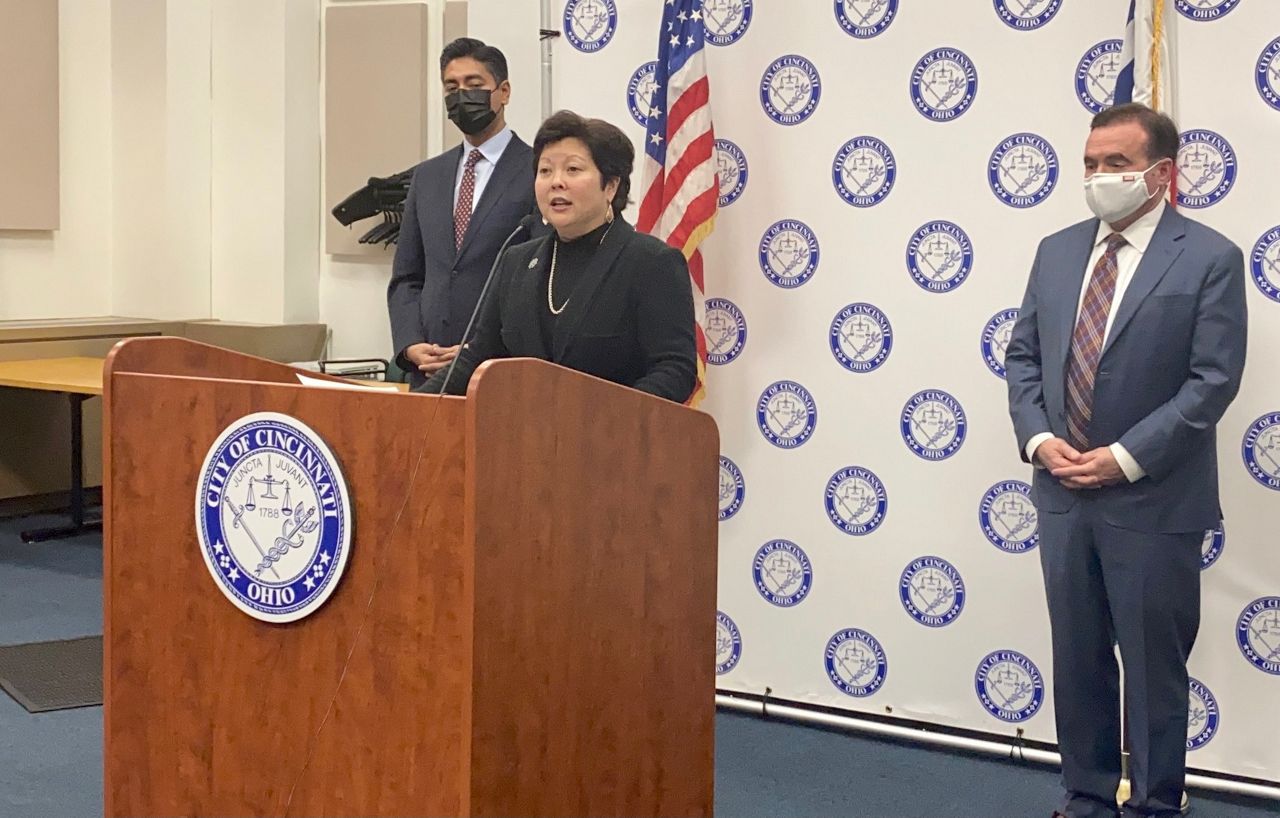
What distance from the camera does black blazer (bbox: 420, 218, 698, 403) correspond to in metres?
2.45

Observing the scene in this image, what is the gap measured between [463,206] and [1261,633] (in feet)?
7.52

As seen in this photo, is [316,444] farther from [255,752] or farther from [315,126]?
[315,126]

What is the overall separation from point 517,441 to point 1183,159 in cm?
216

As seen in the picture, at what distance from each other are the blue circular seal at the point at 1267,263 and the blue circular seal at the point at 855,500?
1058 mm

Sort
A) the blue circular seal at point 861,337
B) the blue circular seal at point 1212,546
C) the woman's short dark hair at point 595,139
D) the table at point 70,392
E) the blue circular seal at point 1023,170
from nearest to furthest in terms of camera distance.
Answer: the woman's short dark hair at point 595,139 < the blue circular seal at point 1212,546 < the blue circular seal at point 1023,170 < the blue circular seal at point 861,337 < the table at point 70,392

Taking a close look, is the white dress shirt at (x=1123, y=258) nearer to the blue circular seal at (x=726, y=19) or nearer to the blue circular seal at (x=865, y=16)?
the blue circular seal at (x=865, y=16)

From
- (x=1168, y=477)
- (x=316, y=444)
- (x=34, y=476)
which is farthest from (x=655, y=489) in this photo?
(x=34, y=476)

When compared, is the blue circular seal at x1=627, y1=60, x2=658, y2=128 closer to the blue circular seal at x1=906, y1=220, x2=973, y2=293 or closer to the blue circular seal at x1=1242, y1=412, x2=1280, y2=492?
the blue circular seal at x1=906, y1=220, x2=973, y2=293

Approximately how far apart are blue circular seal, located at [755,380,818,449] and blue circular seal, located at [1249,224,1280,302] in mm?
1143

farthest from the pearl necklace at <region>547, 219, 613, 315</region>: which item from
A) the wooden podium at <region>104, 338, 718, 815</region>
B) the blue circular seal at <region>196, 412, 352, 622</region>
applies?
the blue circular seal at <region>196, 412, 352, 622</region>

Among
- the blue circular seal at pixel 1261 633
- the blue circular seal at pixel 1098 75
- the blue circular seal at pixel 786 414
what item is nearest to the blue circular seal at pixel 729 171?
the blue circular seal at pixel 786 414

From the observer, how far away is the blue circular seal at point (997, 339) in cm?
350

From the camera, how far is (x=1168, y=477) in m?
2.95

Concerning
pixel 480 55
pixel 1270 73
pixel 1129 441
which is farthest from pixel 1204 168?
pixel 480 55
